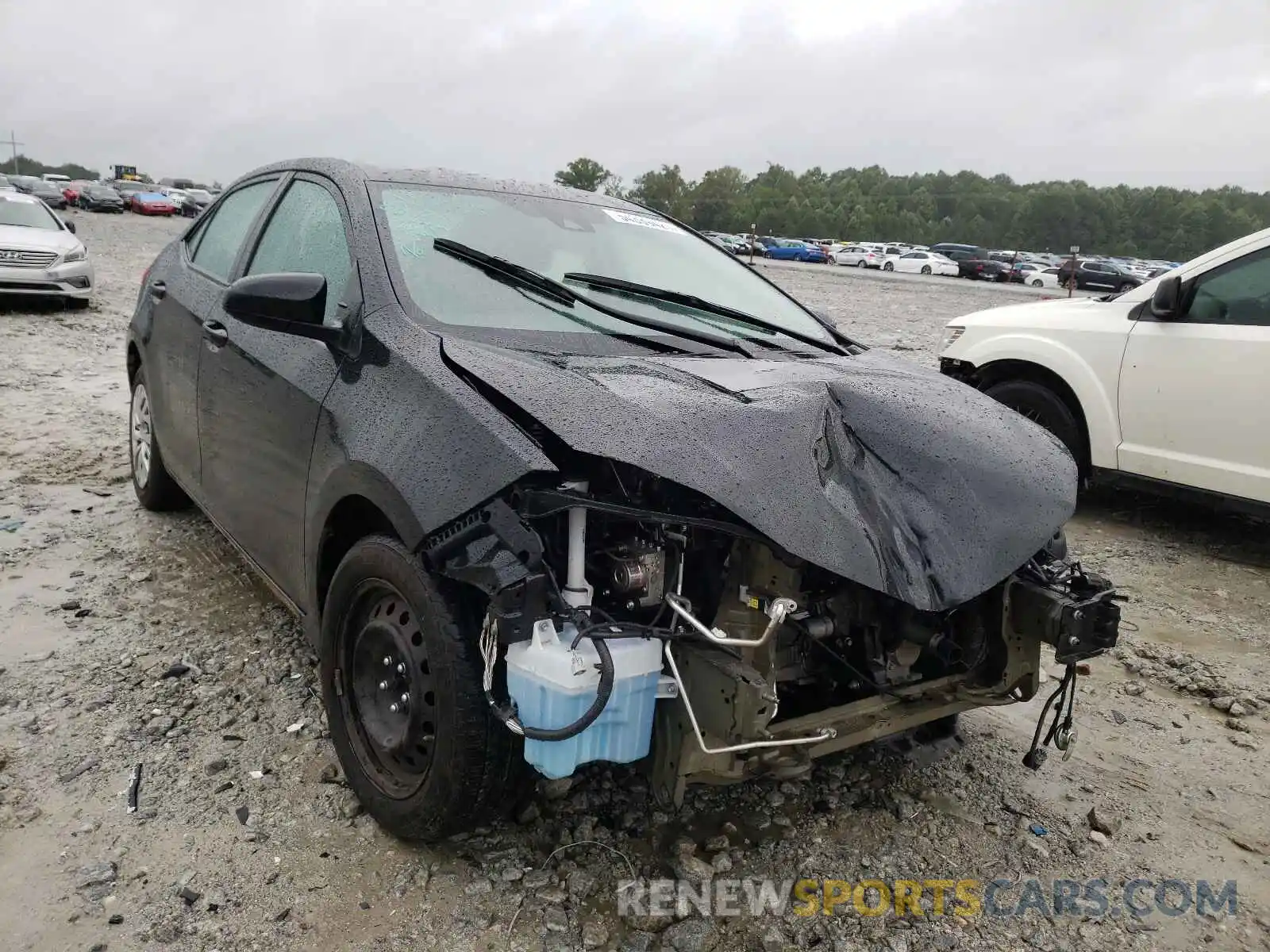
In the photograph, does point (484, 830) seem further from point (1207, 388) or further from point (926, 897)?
point (1207, 388)

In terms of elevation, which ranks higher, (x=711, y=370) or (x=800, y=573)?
(x=711, y=370)

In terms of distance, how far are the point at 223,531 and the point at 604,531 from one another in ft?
6.82

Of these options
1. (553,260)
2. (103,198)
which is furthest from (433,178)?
(103,198)

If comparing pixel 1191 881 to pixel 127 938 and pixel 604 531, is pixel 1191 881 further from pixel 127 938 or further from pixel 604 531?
pixel 127 938

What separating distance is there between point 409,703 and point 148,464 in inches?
124

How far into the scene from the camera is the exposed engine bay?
2.09 m

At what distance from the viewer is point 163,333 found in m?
4.32

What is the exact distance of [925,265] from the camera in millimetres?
49312

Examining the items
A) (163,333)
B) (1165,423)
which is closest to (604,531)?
(163,333)

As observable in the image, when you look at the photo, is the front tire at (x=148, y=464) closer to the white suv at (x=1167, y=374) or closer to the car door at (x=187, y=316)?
the car door at (x=187, y=316)

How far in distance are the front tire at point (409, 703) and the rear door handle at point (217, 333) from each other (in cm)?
131

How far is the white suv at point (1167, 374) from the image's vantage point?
5016 mm

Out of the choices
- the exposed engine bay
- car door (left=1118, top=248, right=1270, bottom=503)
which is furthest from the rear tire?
the exposed engine bay

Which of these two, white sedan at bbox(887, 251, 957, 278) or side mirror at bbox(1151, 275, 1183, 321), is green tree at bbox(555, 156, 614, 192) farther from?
side mirror at bbox(1151, 275, 1183, 321)
